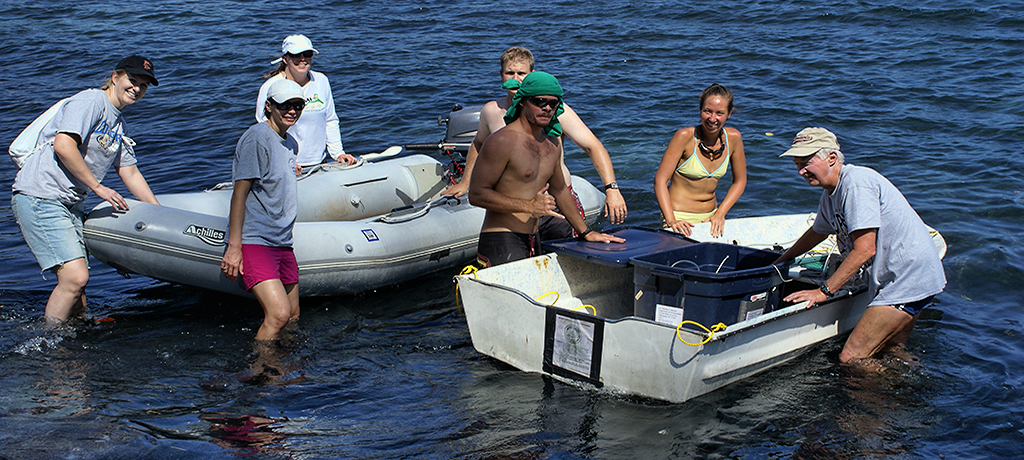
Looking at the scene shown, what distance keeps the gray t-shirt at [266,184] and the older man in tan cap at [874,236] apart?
2.80 metres

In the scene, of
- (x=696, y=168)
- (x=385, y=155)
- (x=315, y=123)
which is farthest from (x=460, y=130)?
(x=696, y=168)

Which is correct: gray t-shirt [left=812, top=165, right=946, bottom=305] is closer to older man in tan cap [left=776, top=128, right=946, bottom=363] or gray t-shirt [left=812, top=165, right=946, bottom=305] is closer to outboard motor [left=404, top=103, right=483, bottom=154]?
older man in tan cap [left=776, top=128, right=946, bottom=363]

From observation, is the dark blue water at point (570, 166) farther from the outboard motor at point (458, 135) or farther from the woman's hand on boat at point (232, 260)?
the outboard motor at point (458, 135)

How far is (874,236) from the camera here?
4.51 meters

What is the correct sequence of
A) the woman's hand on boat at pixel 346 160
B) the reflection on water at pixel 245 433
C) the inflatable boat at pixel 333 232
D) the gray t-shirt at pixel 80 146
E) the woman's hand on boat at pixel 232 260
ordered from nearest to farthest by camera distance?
the reflection on water at pixel 245 433, the woman's hand on boat at pixel 232 260, the gray t-shirt at pixel 80 146, the inflatable boat at pixel 333 232, the woman's hand on boat at pixel 346 160

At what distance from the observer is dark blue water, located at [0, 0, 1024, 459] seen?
4.21m

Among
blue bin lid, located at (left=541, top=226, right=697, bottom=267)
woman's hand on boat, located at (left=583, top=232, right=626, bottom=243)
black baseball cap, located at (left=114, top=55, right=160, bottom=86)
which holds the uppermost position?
black baseball cap, located at (left=114, top=55, right=160, bottom=86)

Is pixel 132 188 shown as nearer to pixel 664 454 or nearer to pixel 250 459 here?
pixel 250 459

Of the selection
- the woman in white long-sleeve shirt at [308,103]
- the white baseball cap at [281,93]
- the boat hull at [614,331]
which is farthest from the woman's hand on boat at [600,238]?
the woman in white long-sleeve shirt at [308,103]

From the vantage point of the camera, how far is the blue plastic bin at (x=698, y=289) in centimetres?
452

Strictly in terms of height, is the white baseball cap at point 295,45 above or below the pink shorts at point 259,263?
above

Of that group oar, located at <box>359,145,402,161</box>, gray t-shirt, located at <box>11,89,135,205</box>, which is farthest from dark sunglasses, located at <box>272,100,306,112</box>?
oar, located at <box>359,145,402,161</box>

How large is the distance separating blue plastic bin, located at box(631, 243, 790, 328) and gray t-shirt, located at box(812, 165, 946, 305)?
48 centimetres

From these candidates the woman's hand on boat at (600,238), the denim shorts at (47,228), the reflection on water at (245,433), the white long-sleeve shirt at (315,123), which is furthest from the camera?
the white long-sleeve shirt at (315,123)
